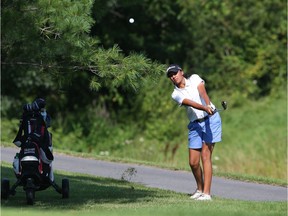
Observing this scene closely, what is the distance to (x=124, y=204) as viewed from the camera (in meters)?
11.5

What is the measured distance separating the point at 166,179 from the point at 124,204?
4.84 metres

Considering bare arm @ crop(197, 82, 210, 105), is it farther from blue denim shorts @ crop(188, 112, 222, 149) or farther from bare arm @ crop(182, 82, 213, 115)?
blue denim shorts @ crop(188, 112, 222, 149)

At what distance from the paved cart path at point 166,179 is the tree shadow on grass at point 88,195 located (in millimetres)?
795

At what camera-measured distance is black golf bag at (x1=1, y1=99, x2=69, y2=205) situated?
1155cm

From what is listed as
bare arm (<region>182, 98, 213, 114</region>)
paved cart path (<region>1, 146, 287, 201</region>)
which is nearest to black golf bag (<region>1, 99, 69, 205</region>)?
bare arm (<region>182, 98, 213, 114</region>)

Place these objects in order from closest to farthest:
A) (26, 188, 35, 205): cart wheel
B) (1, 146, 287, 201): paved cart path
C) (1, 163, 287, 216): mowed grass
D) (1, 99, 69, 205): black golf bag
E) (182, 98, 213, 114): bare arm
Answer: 1. (1, 163, 287, 216): mowed grass
2. (26, 188, 35, 205): cart wheel
3. (1, 99, 69, 205): black golf bag
4. (182, 98, 213, 114): bare arm
5. (1, 146, 287, 201): paved cart path

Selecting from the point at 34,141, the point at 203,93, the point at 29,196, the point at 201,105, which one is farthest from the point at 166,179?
the point at 29,196

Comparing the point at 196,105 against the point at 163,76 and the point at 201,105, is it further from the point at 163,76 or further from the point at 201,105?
the point at 163,76

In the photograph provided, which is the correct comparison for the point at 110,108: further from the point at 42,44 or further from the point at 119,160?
the point at 42,44

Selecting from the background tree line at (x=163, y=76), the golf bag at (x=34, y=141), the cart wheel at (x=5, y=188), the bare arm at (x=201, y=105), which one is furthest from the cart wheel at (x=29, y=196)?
the background tree line at (x=163, y=76)

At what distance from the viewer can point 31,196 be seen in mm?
11422

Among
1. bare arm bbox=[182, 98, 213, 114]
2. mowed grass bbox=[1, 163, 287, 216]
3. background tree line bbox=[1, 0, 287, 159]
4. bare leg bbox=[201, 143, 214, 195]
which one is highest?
background tree line bbox=[1, 0, 287, 159]

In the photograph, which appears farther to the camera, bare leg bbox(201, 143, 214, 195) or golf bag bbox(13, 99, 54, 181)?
bare leg bbox(201, 143, 214, 195)

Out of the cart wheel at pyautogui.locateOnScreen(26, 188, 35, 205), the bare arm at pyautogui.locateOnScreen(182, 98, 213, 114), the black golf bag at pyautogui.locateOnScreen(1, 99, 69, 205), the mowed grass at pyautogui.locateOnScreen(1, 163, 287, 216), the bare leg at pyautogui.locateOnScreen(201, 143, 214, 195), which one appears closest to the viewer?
the mowed grass at pyautogui.locateOnScreen(1, 163, 287, 216)
